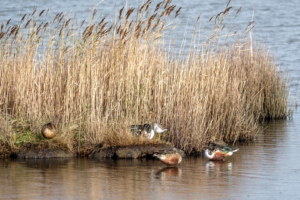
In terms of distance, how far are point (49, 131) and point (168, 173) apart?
2.13 meters

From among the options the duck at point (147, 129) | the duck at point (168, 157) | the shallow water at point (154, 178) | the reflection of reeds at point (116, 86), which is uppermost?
the reflection of reeds at point (116, 86)

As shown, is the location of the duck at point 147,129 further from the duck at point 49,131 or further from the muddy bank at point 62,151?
the duck at point 49,131

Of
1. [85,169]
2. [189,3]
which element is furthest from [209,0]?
[85,169]

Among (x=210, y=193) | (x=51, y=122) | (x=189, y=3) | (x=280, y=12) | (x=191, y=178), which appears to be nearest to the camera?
(x=210, y=193)

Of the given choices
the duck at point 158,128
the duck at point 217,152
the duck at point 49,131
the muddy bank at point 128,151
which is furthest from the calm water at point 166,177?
the duck at point 158,128

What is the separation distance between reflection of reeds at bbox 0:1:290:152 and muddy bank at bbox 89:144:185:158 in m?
0.21

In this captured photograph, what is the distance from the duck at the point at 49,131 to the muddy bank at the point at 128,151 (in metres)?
0.72

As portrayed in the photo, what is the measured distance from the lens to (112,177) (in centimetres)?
699

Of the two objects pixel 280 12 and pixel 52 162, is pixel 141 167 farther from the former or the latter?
pixel 280 12

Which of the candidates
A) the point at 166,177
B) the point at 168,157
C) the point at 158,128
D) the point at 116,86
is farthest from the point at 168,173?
the point at 116,86

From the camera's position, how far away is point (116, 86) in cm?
923

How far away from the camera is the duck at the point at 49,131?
8219mm

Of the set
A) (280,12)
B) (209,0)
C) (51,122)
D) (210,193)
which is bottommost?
(210,193)

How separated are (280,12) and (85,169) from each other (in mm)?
31907
